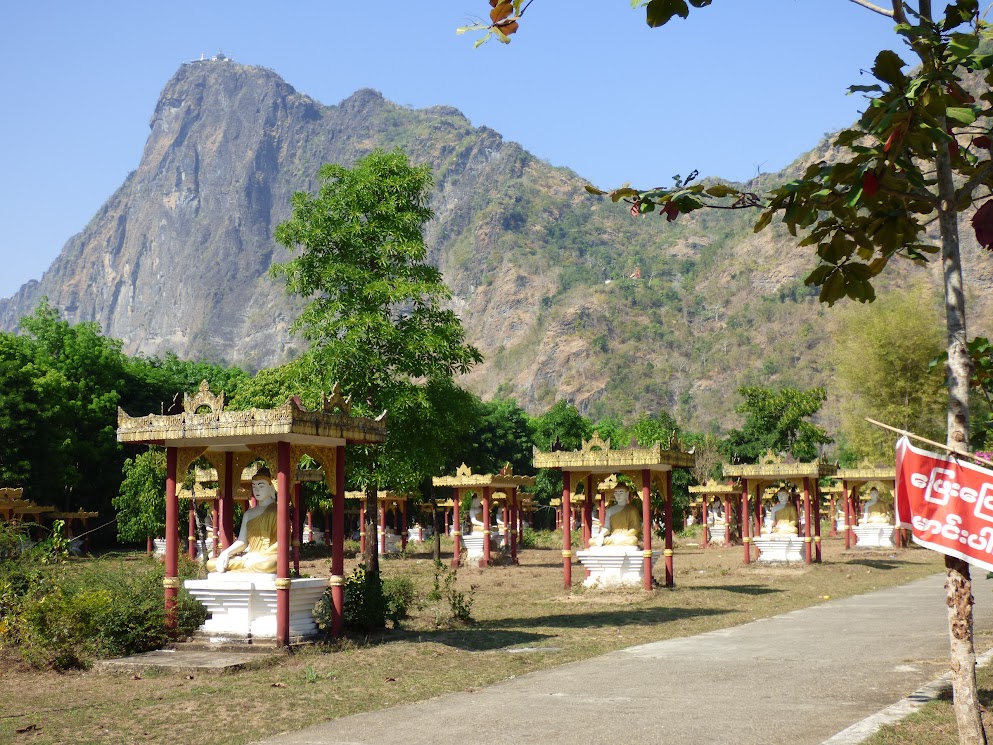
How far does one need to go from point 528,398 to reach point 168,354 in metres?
79.5

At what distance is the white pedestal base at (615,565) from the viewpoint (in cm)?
2180

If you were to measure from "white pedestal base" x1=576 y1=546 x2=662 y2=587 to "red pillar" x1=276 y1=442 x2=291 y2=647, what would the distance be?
9.91 meters

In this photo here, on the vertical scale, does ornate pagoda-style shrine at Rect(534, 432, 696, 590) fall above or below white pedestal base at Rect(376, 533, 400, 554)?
above

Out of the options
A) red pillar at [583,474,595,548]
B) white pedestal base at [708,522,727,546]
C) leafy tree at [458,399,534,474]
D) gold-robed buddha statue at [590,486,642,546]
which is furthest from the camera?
leafy tree at [458,399,534,474]

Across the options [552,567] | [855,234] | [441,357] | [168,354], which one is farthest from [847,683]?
[168,354]

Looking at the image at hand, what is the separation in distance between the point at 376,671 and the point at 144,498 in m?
26.7

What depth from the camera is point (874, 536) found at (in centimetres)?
4125

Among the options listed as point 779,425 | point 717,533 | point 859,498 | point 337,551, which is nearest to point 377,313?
point 337,551

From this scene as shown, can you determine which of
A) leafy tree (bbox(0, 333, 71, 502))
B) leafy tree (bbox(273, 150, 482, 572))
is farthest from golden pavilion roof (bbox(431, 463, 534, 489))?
leafy tree (bbox(0, 333, 71, 502))

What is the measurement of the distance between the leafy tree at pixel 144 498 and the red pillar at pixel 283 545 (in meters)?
21.9

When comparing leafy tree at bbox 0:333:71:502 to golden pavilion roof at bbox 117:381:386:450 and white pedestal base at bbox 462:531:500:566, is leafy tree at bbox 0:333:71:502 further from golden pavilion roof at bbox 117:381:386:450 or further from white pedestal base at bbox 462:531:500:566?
golden pavilion roof at bbox 117:381:386:450

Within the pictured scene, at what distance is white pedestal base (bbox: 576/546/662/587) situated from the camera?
2180 centimetres

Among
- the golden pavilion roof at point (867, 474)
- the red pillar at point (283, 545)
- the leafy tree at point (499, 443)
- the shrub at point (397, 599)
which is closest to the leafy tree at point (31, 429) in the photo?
the leafy tree at point (499, 443)

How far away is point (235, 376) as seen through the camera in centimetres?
6769
